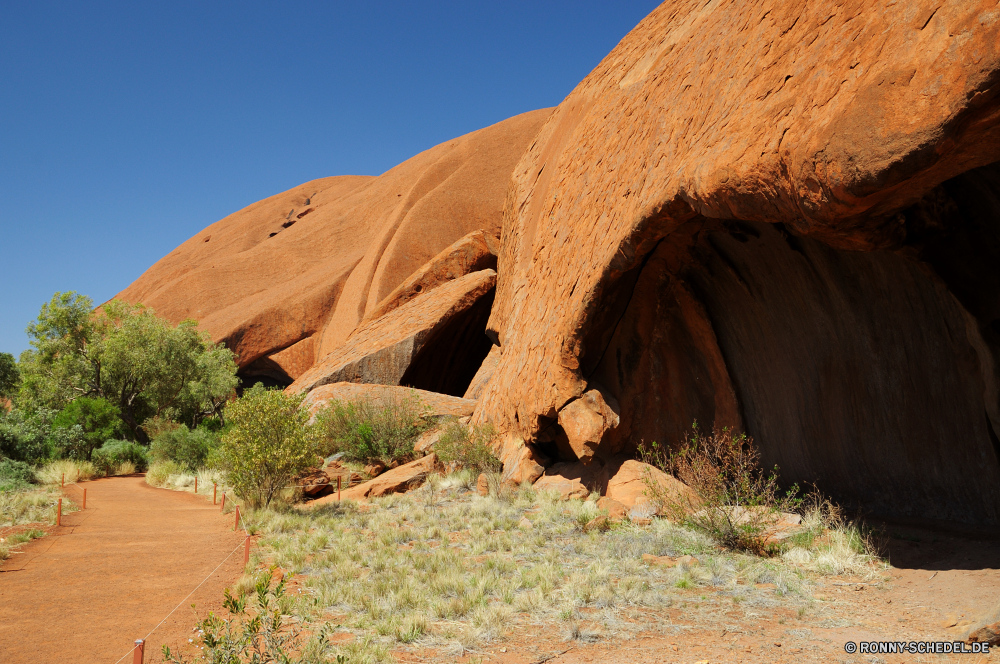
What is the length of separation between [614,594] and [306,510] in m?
6.38

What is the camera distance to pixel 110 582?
673 centimetres

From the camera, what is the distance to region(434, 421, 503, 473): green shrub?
472 inches

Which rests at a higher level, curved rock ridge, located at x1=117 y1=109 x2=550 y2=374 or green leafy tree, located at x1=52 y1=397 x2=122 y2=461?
curved rock ridge, located at x1=117 y1=109 x2=550 y2=374

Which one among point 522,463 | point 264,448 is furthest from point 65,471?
point 522,463

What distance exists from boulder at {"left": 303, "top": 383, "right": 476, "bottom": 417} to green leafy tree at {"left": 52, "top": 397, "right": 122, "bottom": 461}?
7.33 meters

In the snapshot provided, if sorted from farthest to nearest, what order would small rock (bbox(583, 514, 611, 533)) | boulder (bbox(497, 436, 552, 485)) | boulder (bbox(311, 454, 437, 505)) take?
1. boulder (bbox(311, 454, 437, 505))
2. boulder (bbox(497, 436, 552, 485))
3. small rock (bbox(583, 514, 611, 533))

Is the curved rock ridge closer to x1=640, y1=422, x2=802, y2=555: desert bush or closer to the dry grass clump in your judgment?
the dry grass clump

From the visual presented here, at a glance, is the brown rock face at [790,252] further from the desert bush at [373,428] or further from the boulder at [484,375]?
the boulder at [484,375]

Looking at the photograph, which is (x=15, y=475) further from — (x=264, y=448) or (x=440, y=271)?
(x=440, y=271)

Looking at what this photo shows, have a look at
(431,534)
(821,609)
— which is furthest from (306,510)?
(821,609)

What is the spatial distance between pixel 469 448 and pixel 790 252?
684 cm

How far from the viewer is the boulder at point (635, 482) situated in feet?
28.7

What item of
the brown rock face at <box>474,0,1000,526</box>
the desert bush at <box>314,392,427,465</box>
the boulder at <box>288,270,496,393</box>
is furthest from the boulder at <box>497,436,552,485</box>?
the boulder at <box>288,270,496,393</box>

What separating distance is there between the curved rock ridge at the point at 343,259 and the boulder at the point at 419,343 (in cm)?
416
